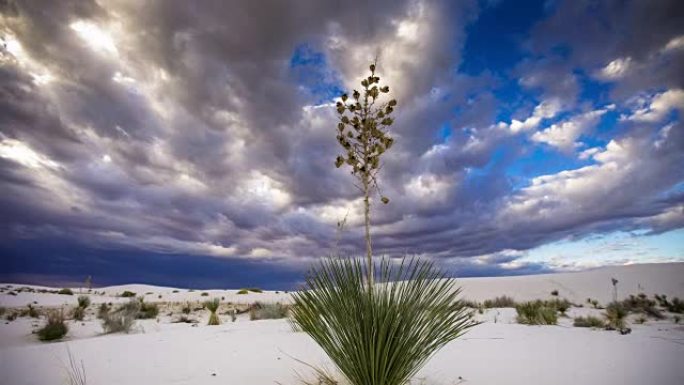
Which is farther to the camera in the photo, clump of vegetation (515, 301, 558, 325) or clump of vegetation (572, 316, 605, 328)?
clump of vegetation (515, 301, 558, 325)

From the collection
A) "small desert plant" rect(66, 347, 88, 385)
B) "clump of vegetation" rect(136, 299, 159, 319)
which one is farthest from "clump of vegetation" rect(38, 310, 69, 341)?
"clump of vegetation" rect(136, 299, 159, 319)

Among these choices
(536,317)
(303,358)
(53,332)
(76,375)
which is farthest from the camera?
(536,317)

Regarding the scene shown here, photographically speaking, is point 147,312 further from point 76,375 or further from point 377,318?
point 377,318

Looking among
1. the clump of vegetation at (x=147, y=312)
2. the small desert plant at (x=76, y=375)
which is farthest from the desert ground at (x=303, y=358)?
the clump of vegetation at (x=147, y=312)

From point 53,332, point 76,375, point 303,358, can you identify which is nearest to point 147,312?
point 53,332

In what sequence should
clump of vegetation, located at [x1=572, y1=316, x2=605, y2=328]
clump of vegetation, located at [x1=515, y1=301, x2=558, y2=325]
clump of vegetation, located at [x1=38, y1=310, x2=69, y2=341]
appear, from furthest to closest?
clump of vegetation, located at [x1=515, y1=301, x2=558, y2=325]
clump of vegetation, located at [x1=38, y1=310, x2=69, y2=341]
clump of vegetation, located at [x1=572, y1=316, x2=605, y2=328]

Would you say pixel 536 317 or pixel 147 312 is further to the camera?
pixel 147 312

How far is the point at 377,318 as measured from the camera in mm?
2977

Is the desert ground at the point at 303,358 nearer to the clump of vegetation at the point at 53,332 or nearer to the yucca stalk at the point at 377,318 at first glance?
the clump of vegetation at the point at 53,332

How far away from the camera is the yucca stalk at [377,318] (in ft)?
9.77

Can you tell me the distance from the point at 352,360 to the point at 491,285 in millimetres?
33495

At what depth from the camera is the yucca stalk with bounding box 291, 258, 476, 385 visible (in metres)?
2.98

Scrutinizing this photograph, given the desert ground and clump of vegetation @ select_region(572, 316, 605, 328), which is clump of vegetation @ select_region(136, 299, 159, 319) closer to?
the desert ground

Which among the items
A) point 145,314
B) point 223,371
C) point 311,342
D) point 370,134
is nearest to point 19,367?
point 223,371
